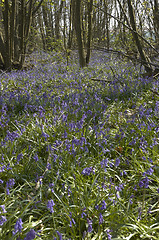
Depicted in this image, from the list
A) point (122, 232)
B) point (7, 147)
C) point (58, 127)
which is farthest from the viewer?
point (58, 127)

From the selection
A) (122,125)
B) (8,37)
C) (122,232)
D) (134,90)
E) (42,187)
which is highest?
(8,37)

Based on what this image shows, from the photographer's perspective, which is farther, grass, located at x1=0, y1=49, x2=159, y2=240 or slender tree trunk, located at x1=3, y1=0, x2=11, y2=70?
slender tree trunk, located at x1=3, y1=0, x2=11, y2=70

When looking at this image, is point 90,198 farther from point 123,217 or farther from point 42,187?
point 42,187

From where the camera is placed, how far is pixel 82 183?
95.5 inches

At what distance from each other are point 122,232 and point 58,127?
6.97 ft

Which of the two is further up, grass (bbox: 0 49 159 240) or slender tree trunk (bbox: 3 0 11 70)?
slender tree trunk (bbox: 3 0 11 70)

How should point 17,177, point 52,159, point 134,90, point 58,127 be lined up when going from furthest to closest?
point 134,90
point 58,127
point 52,159
point 17,177

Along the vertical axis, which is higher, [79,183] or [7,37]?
[7,37]

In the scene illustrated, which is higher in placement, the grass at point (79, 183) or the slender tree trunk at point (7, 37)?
the slender tree trunk at point (7, 37)

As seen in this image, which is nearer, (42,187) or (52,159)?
(42,187)

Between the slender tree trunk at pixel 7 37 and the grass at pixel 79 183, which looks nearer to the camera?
the grass at pixel 79 183

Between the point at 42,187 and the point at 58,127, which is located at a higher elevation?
the point at 58,127

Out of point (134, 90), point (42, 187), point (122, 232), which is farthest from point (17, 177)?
point (134, 90)

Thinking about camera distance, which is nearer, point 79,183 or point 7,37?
point 79,183
